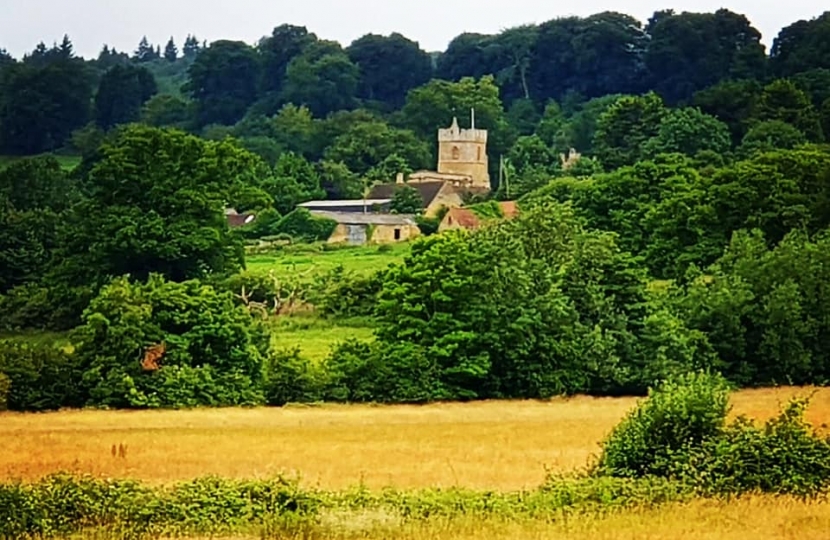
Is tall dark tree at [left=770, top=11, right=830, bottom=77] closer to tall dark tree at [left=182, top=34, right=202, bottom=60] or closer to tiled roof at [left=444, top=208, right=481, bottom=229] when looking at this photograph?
tiled roof at [left=444, top=208, right=481, bottom=229]

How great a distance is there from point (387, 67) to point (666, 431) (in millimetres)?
91875

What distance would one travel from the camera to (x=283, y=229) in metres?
58.8

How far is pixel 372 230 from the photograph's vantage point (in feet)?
185

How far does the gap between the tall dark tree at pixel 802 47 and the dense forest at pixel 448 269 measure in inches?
177

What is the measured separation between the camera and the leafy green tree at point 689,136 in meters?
62.1

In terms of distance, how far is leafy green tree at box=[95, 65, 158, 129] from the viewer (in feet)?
268

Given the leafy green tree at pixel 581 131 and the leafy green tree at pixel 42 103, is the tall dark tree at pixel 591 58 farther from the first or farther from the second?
the leafy green tree at pixel 42 103

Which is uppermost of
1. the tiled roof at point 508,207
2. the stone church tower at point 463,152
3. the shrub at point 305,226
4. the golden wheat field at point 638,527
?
the stone church tower at point 463,152

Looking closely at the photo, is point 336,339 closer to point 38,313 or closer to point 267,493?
point 38,313

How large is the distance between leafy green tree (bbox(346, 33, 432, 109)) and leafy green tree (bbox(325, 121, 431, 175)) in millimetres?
20490

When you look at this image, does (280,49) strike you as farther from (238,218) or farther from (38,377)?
(38,377)

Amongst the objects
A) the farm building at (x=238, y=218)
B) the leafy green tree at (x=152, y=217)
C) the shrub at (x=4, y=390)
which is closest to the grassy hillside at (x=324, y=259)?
the leafy green tree at (x=152, y=217)

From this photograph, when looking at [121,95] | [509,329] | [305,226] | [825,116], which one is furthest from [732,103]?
[509,329]

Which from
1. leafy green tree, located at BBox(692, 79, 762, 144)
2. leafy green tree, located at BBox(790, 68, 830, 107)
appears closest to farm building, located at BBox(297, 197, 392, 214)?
leafy green tree, located at BBox(692, 79, 762, 144)
